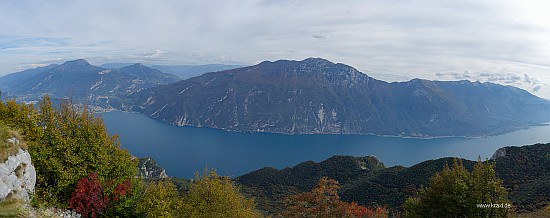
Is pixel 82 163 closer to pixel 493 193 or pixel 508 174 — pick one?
pixel 493 193

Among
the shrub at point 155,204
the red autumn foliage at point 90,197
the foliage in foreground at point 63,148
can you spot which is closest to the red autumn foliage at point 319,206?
the shrub at point 155,204

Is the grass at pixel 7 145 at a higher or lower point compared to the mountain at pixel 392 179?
higher

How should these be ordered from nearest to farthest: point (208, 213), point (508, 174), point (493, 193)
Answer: point (493, 193) < point (208, 213) < point (508, 174)

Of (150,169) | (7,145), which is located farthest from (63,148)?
(150,169)

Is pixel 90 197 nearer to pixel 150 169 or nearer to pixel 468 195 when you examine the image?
pixel 468 195

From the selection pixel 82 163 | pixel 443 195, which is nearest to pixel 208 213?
pixel 82 163

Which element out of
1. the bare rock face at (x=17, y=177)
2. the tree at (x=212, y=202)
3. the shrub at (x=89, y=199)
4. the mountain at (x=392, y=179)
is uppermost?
the bare rock face at (x=17, y=177)

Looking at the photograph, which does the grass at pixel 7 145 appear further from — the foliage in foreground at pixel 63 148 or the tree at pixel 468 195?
the tree at pixel 468 195
